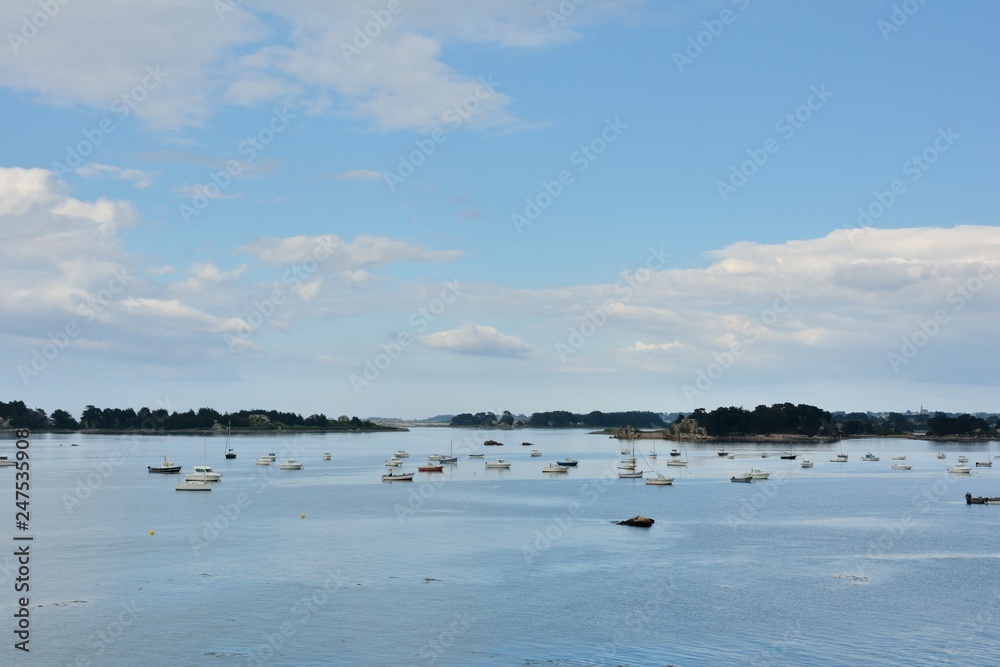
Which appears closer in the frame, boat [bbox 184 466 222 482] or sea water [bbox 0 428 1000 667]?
sea water [bbox 0 428 1000 667]

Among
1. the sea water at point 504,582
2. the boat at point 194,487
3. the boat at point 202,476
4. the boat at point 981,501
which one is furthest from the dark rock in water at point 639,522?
the boat at point 202,476

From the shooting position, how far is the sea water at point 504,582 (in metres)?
44.0

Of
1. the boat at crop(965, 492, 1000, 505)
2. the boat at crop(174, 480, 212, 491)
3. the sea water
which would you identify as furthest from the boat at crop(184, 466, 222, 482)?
the boat at crop(965, 492, 1000, 505)

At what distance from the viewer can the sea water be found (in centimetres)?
4397

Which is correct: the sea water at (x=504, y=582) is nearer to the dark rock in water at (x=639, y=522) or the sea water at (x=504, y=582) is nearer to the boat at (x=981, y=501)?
the boat at (x=981, y=501)

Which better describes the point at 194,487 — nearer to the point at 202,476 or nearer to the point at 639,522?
the point at 202,476

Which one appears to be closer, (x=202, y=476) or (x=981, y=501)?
(x=981, y=501)

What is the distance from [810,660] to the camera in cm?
4203

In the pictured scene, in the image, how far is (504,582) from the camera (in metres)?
59.2

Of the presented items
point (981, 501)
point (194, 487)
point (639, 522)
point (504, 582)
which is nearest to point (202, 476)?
point (194, 487)

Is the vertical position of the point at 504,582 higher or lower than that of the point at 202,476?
lower

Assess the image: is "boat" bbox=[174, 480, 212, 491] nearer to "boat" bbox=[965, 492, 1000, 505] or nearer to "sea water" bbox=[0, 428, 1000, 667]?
"sea water" bbox=[0, 428, 1000, 667]

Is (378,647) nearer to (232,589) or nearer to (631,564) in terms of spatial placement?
(232,589)

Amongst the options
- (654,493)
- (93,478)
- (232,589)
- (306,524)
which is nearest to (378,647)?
(232,589)
